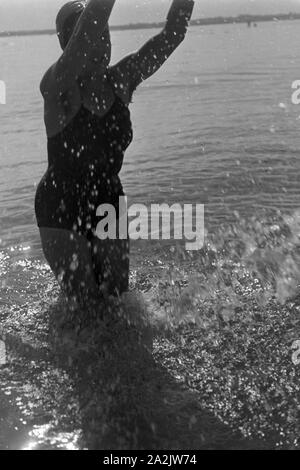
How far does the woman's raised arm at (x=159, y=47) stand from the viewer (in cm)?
457

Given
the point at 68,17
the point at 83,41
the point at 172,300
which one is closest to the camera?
the point at 83,41

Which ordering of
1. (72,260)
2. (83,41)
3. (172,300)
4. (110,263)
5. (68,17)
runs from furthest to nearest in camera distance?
1. (172,300)
2. (110,263)
3. (72,260)
4. (68,17)
5. (83,41)

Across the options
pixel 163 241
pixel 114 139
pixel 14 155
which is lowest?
pixel 163 241

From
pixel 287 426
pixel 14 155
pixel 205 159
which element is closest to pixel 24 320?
pixel 287 426

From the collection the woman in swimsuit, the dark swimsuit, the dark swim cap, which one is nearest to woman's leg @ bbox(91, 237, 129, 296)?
the woman in swimsuit

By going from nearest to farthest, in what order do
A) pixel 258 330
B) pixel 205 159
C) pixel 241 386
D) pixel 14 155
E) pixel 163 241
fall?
pixel 241 386 → pixel 258 330 → pixel 163 241 → pixel 205 159 → pixel 14 155

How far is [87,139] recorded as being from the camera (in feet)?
14.6

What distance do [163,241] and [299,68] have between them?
60.3ft

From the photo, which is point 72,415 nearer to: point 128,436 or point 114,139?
point 128,436

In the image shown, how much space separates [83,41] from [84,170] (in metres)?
1.05

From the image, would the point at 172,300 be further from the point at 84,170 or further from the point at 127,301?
the point at 84,170

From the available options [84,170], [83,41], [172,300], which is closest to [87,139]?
[84,170]

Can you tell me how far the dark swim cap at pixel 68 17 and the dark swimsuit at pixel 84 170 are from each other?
545 mm

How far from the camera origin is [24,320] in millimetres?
4969
